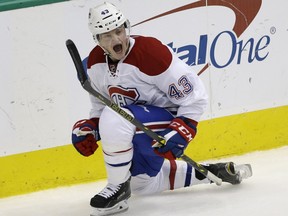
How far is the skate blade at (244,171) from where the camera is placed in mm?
3094

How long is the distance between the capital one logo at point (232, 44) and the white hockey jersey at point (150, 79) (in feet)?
1.86

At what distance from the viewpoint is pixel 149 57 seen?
275cm

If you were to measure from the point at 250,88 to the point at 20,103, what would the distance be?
39.0 inches

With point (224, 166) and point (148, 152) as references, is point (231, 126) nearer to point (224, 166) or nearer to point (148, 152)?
point (224, 166)

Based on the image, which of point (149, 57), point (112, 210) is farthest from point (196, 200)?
point (149, 57)

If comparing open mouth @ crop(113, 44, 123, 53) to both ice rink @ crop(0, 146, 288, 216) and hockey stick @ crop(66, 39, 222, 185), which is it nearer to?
hockey stick @ crop(66, 39, 222, 185)

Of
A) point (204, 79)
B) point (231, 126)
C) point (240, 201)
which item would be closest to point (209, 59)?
point (204, 79)

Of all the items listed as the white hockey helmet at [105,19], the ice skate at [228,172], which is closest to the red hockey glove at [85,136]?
the white hockey helmet at [105,19]

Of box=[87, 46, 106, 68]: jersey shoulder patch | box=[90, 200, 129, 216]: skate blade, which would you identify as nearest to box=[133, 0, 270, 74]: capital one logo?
box=[87, 46, 106, 68]: jersey shoulder patch

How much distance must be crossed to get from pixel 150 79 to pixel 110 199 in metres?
0.43

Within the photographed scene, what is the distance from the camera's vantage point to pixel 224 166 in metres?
3.06

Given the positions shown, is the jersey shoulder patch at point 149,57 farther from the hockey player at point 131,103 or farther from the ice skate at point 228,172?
the ice skate at point 228,172

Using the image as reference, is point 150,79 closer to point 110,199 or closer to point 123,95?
point 123,95

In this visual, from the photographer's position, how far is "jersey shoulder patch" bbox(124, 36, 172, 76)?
2.74m
